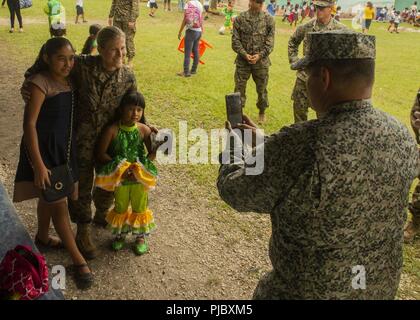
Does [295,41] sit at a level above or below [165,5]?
below

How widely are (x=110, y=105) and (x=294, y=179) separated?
6.88 feet

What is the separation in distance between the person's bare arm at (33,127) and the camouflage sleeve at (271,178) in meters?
1.70

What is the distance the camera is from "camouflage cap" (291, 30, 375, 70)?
1523 mm

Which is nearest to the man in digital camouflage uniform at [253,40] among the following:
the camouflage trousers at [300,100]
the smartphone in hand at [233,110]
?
the camouflage trousers at [300,100]

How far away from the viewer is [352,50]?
4.99 feet

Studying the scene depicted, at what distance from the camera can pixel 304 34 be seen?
19.7ft

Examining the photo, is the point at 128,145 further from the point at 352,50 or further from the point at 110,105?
the point at 352,50

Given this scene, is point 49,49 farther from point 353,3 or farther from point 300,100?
point 353,3

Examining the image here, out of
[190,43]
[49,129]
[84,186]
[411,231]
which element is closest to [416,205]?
[411,231]

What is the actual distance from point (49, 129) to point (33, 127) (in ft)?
0.48

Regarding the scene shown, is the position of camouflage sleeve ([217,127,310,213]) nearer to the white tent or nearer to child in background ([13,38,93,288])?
child in background ([13,38,93,288])

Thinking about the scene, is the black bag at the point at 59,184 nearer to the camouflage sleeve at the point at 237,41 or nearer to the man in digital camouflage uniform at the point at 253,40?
the man in digital camouflage uniform at the point at 253,40

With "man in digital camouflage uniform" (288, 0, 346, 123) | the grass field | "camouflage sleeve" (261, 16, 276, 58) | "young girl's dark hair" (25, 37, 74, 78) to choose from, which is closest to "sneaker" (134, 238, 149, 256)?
the grass field

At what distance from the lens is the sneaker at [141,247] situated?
3.69m
